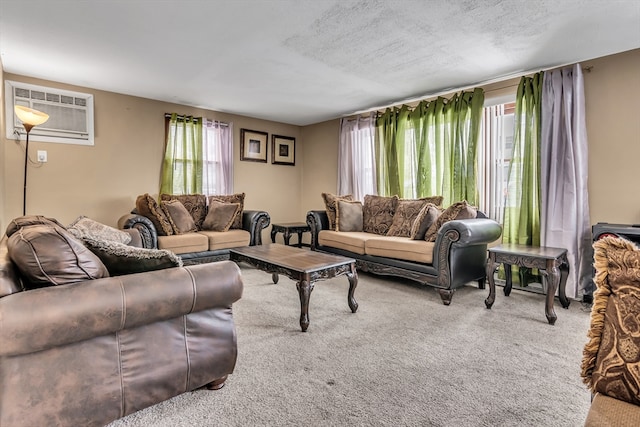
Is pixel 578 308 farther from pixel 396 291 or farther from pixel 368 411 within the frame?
pixel 368 411

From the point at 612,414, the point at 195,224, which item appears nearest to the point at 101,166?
the point at 195,224

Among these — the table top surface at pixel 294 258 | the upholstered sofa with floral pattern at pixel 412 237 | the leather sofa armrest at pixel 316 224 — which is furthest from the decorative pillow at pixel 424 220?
the leather sofa armrest at pixel 316 224

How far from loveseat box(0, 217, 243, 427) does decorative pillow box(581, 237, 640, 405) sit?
1.40m

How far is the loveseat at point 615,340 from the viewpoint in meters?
0.81

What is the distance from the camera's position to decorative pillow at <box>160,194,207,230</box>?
183 inches

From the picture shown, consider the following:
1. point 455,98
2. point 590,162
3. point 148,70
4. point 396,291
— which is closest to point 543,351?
point 396,291

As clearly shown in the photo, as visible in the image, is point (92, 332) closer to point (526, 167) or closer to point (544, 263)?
point (544, 263)

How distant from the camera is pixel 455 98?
4.11 meters

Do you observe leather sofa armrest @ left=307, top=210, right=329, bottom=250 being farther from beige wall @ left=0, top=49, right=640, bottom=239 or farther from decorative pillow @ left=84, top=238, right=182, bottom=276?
decorative pillow @ left=84, top=238, right=182, bottom=276

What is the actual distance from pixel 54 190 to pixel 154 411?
3.64 meters

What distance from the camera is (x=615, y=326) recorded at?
2.89 feet

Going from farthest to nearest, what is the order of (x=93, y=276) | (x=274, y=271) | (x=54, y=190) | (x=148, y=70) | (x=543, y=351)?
1. (x=54, y=190)
2. (x=148, y=70)
3. (x=274, y=271)
4. (x=543, y=351)
5. (x=93, y=276)

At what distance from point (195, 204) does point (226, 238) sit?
81cm

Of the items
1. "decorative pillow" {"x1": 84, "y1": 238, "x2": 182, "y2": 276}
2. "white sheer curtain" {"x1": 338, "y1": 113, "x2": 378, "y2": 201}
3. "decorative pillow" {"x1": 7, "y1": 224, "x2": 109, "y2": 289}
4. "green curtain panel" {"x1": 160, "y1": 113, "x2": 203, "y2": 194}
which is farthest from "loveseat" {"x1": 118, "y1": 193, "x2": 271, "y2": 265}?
"decorative pillow" {"x1": 7, "y1": 224, "x2": 109, "y2": 289}
